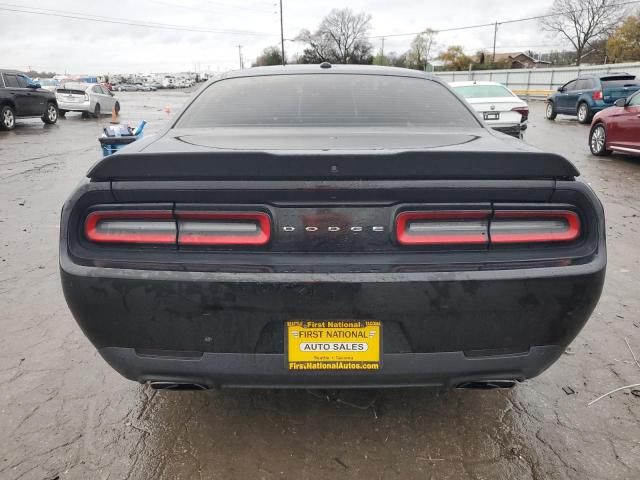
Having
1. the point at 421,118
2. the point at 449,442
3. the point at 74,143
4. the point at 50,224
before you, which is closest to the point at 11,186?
the point at 50,224

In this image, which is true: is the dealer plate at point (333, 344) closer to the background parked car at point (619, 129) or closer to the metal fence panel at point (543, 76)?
the background parked car at point (619, 129)

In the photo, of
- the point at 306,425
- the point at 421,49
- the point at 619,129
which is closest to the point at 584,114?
the point at 619,129

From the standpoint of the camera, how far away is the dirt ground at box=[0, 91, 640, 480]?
2043mm

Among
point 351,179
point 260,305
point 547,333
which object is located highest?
point 351,179

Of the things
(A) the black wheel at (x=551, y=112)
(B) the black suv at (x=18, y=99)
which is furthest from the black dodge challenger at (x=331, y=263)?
(A) the black wheel at (x=551, y=112)

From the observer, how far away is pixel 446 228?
1.78 meters

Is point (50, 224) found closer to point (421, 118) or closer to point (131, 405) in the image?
point (131, 405)

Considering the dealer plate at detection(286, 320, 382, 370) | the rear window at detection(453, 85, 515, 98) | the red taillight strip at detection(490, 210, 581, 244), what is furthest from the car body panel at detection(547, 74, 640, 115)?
the dealer plate at detection(286, 320, 382, 370)

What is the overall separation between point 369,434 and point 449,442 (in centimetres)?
36

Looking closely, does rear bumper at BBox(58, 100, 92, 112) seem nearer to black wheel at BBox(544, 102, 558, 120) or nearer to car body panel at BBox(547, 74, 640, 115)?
black wheel at BBox(544, 102, 558, 120)

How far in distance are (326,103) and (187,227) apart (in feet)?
4.24

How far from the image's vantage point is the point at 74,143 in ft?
42.8

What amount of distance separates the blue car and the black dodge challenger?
1615cm

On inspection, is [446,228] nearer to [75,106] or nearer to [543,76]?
[75,106]
